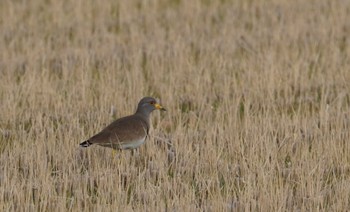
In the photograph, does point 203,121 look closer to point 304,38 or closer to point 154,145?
point 154,145

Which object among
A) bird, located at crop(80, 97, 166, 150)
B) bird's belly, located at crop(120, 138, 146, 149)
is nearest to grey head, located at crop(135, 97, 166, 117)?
bird, located at crop(80, 97, 166, 150)

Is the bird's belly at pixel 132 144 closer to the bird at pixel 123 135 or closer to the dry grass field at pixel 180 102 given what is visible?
the bird at pixel 123 135

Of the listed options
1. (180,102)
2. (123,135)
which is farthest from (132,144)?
(180,102)

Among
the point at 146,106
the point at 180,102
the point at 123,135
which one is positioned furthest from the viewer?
the point at 180,102

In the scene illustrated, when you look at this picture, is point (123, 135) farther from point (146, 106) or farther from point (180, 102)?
point (180, 102)

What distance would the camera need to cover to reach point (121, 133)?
416 inches

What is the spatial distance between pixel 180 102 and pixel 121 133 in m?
3.43

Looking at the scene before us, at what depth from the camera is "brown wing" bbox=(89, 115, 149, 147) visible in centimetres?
1041

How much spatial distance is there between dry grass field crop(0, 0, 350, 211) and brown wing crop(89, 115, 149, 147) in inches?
10.6

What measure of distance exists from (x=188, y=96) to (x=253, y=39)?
4.14m

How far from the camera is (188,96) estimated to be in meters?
14.1

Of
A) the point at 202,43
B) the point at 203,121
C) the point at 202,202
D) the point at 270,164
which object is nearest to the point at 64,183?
the point at 202,202

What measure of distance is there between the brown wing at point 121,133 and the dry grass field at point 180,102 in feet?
0.88

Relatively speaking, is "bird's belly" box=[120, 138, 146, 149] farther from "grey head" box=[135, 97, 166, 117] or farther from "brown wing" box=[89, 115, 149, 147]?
"grey head" box=[135, 97, 166, 117]
